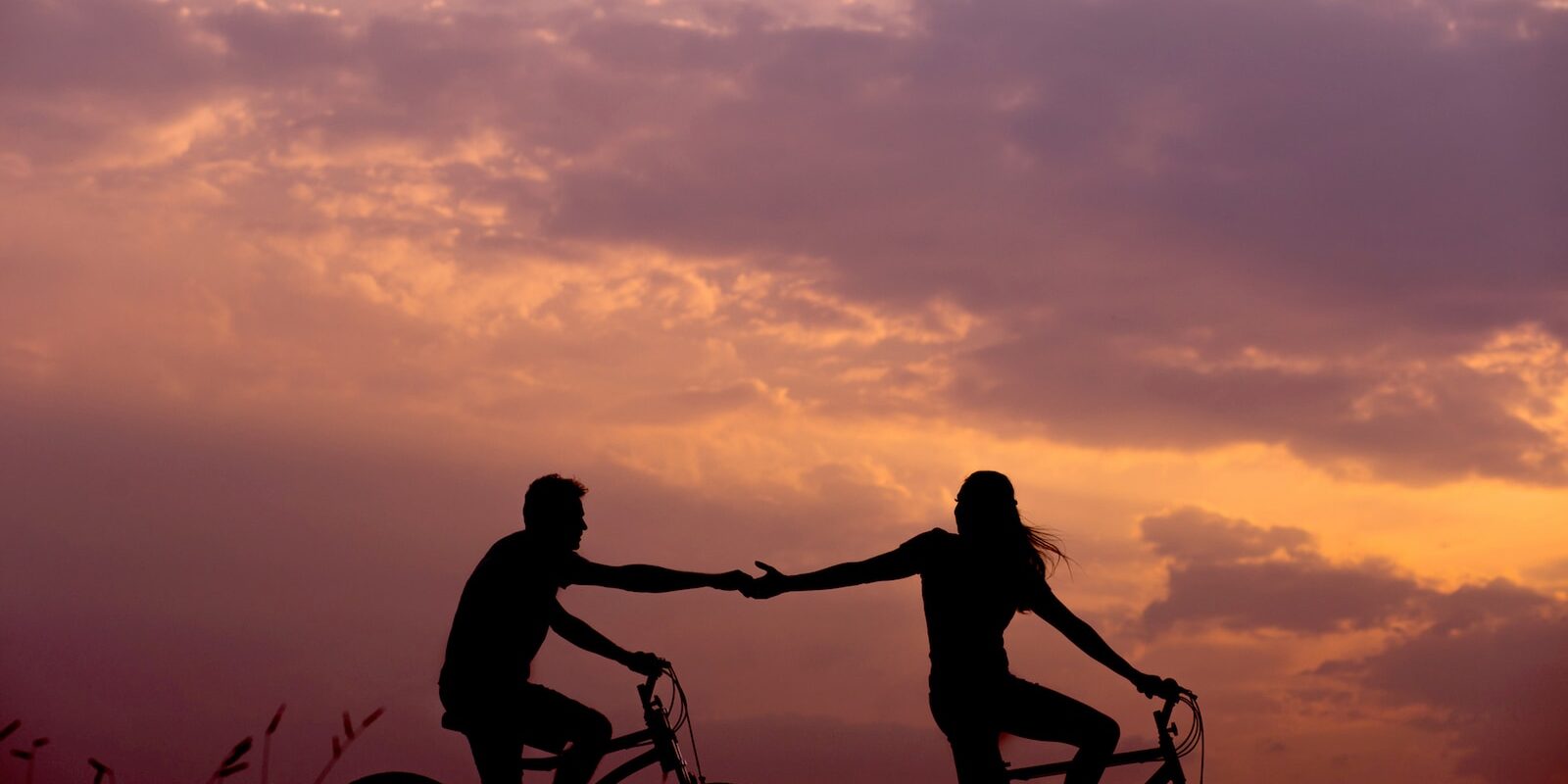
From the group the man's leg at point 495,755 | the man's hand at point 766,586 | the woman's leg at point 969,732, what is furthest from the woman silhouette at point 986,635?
the man's leg at point 495,755

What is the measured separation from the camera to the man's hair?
8242 mm

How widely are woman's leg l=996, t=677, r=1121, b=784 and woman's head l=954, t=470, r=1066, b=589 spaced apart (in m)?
0.71

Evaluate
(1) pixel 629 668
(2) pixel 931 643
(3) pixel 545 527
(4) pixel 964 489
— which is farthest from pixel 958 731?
(3) pixel 545 527

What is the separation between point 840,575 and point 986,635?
3.40 feet

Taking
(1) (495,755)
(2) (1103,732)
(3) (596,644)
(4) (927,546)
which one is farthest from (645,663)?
(2) (1103,732)

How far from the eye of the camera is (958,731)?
7953 millimetres

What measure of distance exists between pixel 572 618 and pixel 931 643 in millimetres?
2172

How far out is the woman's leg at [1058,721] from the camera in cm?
789

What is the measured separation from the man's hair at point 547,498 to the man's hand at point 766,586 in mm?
1447

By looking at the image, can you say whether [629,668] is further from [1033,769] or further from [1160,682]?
[1160,682]

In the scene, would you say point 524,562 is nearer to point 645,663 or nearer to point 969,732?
point 645,663

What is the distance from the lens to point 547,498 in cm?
827

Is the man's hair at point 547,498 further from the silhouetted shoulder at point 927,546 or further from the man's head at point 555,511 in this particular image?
the silhouetted shoulder at point 927,546

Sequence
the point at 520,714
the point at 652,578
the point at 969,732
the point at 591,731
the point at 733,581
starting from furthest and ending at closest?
the point at 733,581 → the point at 652,578 → the point at 591,731 → the point at 520,714 → the point at 969,732
